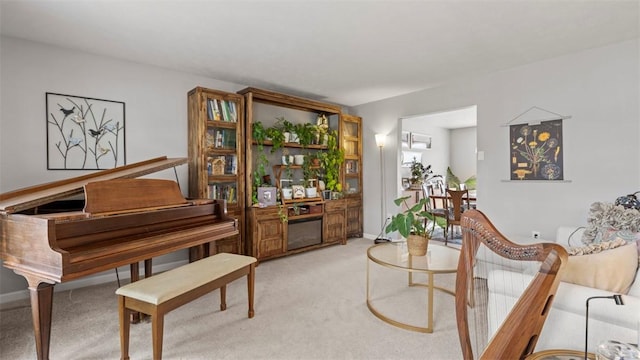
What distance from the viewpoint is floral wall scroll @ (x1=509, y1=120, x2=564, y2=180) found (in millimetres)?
3330

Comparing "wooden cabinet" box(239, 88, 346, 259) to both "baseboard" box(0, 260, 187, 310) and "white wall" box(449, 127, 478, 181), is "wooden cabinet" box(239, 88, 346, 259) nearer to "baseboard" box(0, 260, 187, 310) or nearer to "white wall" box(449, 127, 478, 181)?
"baseboard" box(0, 260, 187, 310)

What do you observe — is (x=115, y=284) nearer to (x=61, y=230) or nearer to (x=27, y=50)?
(x=61, y=230)

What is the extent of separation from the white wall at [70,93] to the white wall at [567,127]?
11.8 ft

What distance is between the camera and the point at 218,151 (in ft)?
12.3

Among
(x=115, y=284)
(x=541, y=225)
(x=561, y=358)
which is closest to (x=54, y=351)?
(x=115, y=284)

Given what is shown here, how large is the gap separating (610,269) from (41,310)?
305cm

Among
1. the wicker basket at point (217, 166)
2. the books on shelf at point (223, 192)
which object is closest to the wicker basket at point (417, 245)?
the books on shelf at point (223, 192)

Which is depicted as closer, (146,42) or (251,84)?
(146,42)

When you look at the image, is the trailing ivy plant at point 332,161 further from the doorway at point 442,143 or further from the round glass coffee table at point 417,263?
the doorway at point 442,143

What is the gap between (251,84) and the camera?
423 cm

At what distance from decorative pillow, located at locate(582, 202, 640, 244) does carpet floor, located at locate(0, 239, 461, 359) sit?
1.22m

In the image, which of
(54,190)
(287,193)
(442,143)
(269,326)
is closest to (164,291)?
(269,326)

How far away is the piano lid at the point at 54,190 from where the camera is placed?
1.84 m

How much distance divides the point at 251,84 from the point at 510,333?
13.3 feet
